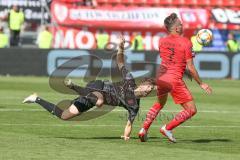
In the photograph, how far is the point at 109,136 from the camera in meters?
15.4

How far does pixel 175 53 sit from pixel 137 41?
28454 millimetres

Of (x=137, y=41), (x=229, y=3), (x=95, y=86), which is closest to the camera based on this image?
(x=95, y=86)

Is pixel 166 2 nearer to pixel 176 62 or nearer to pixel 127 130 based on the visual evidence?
pixel 127 130

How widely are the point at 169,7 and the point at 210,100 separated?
21.4m

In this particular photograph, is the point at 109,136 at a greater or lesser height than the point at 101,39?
lesser

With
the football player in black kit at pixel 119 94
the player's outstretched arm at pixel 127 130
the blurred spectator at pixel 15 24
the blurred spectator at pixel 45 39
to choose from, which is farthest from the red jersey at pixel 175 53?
the blurred spectator at pixel 45 39

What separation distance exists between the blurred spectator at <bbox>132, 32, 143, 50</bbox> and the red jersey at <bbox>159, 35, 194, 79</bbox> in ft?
90.3

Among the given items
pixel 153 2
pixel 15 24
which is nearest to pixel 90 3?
pixel 153 2

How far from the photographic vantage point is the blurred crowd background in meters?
44.8

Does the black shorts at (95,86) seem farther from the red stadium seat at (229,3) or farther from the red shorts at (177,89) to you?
the red stadium seat at (229,3)

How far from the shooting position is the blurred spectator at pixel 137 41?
42.2 m

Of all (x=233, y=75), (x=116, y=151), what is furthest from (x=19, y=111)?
(x=233, y=75)

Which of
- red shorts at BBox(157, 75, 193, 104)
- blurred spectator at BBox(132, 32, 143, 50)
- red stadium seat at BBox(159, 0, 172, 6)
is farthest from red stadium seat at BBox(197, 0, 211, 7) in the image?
red shorts at BBox(157, 75, 193, 104)

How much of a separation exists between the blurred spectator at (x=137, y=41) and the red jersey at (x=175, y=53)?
90.3ft
